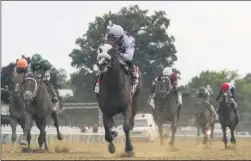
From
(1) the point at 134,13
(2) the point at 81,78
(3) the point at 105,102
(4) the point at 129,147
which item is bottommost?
(4) the point at 129,147

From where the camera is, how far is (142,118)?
143 ft

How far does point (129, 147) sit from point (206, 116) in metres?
16.0

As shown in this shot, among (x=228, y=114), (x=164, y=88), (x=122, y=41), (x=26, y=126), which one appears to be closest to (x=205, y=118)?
(x=228, y=114)

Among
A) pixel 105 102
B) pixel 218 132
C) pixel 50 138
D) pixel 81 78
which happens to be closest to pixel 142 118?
pixel 218 132

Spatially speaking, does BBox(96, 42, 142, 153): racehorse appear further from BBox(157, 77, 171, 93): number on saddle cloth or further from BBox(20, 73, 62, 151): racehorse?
BBox(157, 77, 171, 93): number on saddle cloth

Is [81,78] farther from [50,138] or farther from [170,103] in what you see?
[170,103]

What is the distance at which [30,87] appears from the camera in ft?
61.6

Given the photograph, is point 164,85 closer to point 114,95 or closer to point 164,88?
point 164,88

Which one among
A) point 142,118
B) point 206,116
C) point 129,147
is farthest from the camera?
point 142,118

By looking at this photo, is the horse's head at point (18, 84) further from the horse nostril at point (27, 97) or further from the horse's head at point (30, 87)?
the horse nostril at point (27, 97)

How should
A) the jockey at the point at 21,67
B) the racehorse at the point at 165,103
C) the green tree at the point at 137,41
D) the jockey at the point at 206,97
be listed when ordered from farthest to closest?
the green tree at the point at 137,41, the jockey at the point at 206,97, the racehorse at the point at 165,103, the jockey at the point at 21,67

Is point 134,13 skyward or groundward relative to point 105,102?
skyward

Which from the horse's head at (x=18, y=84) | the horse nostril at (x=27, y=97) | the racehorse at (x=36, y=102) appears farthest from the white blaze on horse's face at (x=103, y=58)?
the horse's head at (x=18, y=84)

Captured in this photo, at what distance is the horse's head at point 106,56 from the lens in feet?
46.8
